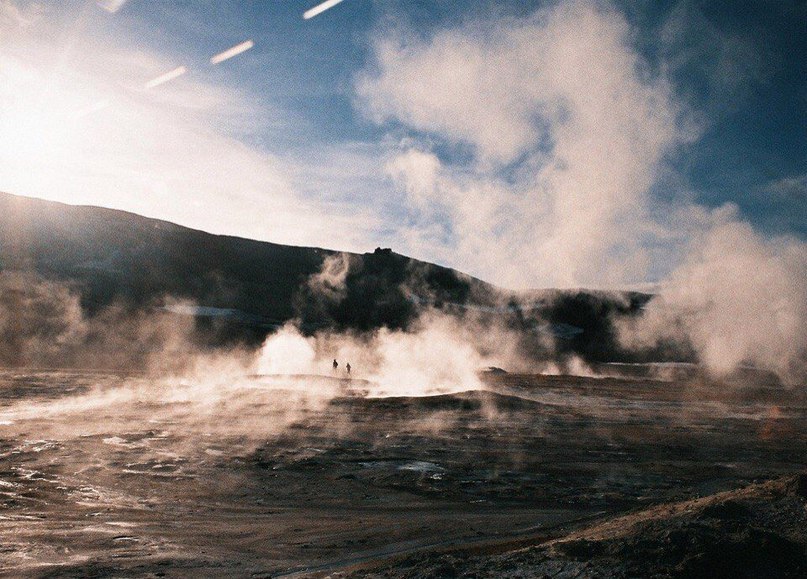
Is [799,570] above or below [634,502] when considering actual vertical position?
above

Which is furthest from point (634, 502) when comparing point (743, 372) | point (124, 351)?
point (124, 351)

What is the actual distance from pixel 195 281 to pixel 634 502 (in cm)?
5541

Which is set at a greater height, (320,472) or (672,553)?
(672,553)

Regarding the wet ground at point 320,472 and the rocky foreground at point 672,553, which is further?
the wet ground at point 320,472

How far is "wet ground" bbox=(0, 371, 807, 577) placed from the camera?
6.60m

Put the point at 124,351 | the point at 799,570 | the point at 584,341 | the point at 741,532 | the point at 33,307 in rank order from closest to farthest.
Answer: the point at 799,570, the point at 741,532, the point at 124,351, the point at 33,307, the point at 584,341

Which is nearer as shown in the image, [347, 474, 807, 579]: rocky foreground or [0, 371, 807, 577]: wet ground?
[347, 474, 807, 579]: rocky foreground

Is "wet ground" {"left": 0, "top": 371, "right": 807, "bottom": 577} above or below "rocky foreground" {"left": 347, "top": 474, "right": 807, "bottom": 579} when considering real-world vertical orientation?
below

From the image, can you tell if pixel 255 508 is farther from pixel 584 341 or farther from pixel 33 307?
pixel 584 341

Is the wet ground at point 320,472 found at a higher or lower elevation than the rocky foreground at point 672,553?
lower

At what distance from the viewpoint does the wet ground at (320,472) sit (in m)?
6.60

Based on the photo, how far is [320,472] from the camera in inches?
424

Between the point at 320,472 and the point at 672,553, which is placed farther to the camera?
the point at 320,472

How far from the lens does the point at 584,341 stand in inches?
2505
